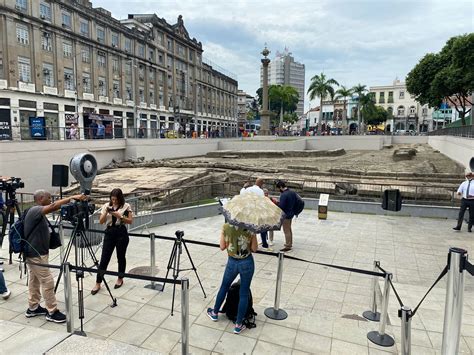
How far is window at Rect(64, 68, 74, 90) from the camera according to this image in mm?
37719

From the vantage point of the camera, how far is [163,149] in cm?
3080

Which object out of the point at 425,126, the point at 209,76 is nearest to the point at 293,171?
the point at 209,76

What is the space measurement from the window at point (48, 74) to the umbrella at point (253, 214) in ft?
124

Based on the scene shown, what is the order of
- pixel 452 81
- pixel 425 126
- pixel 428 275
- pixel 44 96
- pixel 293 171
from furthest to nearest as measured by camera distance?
pixel 425 126 → pixel 44 96 → pixel 452 81 → pixel 293 171 → pixel 428 275

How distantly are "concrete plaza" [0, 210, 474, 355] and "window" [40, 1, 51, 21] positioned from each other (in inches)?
1391

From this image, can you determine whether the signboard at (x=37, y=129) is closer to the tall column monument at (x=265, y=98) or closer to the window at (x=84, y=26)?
the window at (x=84, y=26)

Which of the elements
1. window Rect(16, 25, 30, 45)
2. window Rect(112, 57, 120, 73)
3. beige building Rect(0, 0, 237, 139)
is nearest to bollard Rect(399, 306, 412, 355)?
beige building Rect(0, 0, 237, 139)

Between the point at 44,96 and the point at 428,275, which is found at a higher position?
the point at 44,96

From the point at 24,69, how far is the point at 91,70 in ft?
30.0

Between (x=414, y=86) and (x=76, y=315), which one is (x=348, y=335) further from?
(x=414, y=86)

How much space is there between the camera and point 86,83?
133ft

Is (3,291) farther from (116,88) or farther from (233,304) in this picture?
(116,88)

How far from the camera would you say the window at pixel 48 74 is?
1384 inches

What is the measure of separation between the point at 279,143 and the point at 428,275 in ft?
93.2
